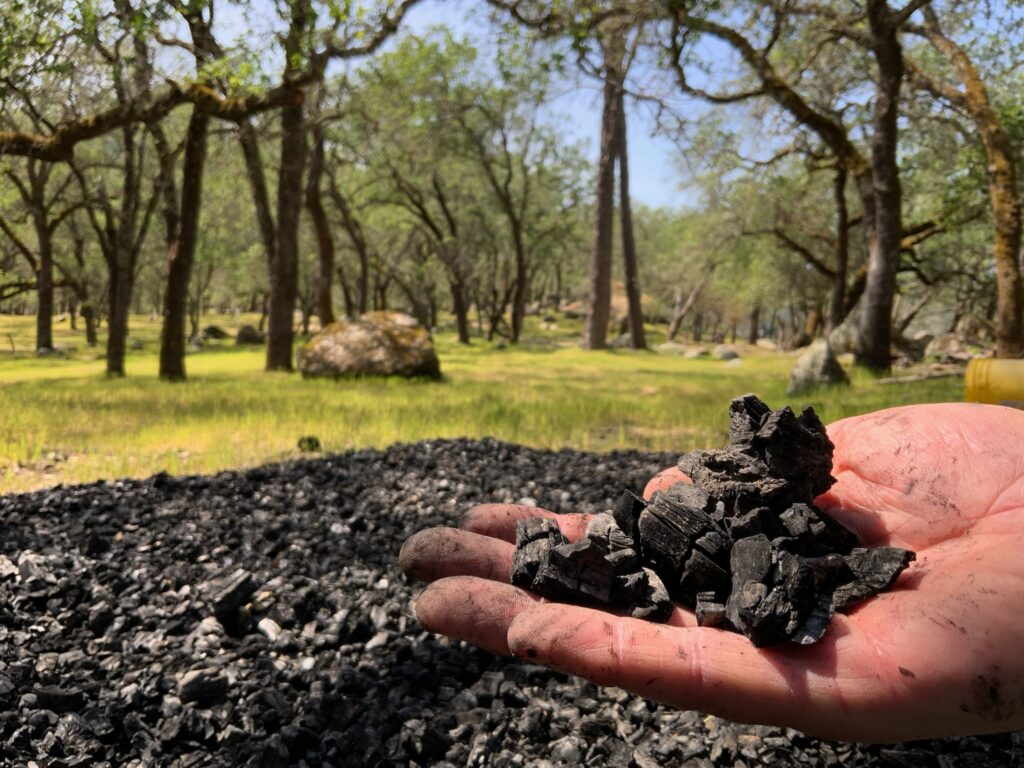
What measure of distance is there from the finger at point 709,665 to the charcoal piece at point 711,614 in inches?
7.9

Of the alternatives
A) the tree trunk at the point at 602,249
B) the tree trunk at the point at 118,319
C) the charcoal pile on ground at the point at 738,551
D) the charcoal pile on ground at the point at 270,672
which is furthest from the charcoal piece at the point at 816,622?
the tree trunk at the point at 602,249

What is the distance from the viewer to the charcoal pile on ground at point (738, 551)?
2.03 metres

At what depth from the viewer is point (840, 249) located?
20844 millimetres

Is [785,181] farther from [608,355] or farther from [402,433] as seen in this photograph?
[402,433]

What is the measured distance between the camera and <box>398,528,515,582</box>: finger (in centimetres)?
238

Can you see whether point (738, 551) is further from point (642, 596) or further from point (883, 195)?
point (883, 195)

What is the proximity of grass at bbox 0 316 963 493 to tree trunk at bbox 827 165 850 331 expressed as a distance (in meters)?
8.83

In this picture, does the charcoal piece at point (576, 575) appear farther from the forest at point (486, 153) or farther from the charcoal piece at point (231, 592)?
the forest at point (486, 153)

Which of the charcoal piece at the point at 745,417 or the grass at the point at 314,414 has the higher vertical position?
the charcoal piece at the point at 745,417

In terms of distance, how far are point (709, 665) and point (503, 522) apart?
1.19m

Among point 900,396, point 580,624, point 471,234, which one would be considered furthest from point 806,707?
point 471,234

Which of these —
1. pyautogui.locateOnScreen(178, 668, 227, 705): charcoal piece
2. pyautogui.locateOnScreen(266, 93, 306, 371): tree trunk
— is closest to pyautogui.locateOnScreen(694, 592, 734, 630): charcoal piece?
pyautogui.locateOnScreen(178, 668, 227, 705): charcoal piece

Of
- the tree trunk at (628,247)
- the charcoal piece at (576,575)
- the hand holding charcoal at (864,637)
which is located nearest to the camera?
the hand holding charcoal at (864,637)

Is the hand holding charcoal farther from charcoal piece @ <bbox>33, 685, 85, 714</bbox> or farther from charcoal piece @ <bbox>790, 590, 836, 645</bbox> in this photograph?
charcoal piece @ <bbox>33, 685, 85, 714</bbox>
